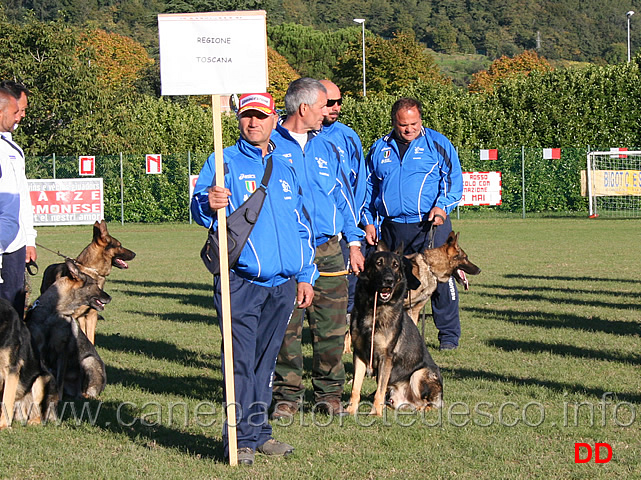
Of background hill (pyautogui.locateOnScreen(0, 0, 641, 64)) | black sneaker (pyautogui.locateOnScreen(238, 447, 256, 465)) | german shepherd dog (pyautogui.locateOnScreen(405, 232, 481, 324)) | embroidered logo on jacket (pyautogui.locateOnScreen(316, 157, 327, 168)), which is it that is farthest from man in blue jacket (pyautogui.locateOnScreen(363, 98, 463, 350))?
background hill (pyautogui.locateOnScreen(0, 0, 641, 64))

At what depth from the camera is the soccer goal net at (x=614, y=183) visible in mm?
28781

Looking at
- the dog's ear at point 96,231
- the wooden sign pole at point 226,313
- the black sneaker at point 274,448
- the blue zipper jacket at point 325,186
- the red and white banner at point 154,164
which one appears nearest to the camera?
the wooden sign pole at point 226,313

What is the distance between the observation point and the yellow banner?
2878cm

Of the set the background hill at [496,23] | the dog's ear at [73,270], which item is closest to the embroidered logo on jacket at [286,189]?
the dog's ear at [73,270]

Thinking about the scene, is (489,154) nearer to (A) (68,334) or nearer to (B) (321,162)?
(B) (321,162)

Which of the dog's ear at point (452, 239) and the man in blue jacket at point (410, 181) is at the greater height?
the man in blue jacket at point (410, 181)

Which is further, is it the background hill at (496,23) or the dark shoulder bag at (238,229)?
the background hill at (496,23)

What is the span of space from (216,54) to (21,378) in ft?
8.69

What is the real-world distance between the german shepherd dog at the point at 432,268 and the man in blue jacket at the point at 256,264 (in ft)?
11.8

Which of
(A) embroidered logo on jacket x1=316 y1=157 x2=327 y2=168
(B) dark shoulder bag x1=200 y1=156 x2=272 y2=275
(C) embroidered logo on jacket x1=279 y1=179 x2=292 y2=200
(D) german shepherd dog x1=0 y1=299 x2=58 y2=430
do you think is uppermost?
(A) embroidered logo on jacket x1=316 y1=157 x2=327 y2=168

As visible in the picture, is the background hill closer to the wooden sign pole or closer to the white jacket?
the white jacket

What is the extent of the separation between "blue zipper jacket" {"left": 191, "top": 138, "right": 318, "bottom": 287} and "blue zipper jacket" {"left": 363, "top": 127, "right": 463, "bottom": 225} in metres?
3.26

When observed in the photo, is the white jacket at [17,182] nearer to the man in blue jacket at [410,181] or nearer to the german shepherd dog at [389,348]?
the german shepherd dog at [389,348]

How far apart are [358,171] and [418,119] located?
47.7 inches
